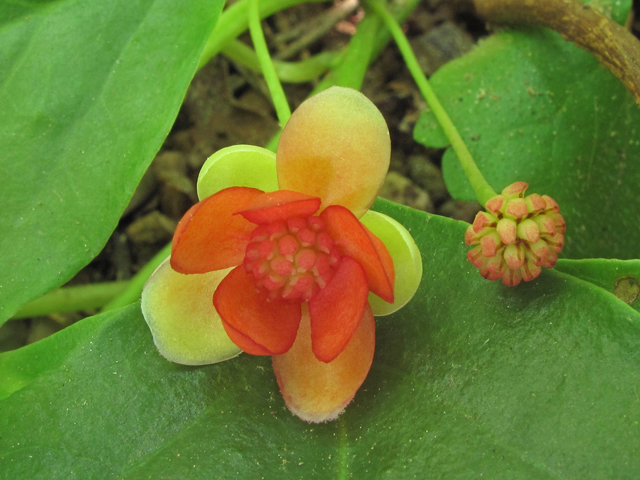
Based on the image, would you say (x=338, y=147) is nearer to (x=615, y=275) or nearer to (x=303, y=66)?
(x=615, y=275)

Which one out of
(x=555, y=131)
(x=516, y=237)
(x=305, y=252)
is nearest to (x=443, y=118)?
(x=555, y=131)

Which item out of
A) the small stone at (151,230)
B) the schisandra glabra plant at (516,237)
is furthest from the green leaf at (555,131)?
the small stone at (151,230)

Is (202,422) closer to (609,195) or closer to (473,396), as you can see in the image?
(473,396)

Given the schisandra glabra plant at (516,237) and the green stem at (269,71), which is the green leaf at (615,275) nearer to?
the schisandra glabra plant at (516,237)

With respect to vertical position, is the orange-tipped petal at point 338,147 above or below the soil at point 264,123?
above

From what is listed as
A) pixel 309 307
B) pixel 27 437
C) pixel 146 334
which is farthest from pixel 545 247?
pixel 27 437

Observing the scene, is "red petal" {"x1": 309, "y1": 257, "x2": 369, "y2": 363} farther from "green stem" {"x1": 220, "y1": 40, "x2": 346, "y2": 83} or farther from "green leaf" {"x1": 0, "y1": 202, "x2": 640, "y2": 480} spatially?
"green stem" {"x1": 220, "y1": 40, "x2": 346, "y2": 83}

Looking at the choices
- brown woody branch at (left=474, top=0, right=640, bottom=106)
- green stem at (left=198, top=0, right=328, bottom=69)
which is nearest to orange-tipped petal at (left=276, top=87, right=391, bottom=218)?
brown woody branch at (left=474, top=0, right=640, bottom=106)
